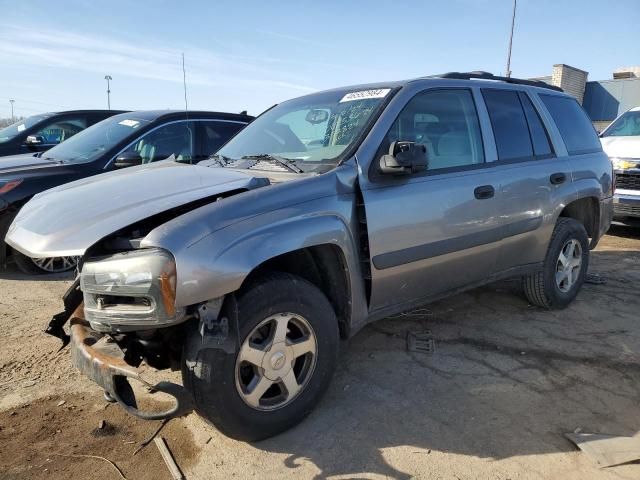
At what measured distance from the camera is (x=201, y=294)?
7.32 feet

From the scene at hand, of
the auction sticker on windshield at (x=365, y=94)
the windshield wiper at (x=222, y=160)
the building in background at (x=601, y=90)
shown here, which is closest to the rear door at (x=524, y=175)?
the auction sticker on windshield at (x=365, y=94)

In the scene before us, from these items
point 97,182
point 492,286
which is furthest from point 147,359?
point 492,286

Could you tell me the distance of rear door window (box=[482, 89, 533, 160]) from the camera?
3.83 m

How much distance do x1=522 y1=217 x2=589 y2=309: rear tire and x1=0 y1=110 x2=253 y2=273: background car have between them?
375 cm

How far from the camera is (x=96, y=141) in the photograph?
6160mm

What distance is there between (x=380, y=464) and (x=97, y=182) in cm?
232

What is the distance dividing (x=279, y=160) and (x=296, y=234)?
826 mm

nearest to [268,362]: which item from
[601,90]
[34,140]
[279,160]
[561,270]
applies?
[279,160]

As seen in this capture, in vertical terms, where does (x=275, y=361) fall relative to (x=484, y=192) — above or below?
below

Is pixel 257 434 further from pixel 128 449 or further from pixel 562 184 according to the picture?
pixel 562 184

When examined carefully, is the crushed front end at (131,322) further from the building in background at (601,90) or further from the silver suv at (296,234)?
the building in background at (601,90)

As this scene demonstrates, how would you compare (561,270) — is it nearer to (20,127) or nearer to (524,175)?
(524,175)

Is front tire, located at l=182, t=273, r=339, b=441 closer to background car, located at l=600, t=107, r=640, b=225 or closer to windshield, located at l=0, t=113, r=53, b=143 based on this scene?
background car, located at l=600, t=107, r=640, b=225

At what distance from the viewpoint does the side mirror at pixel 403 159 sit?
2900mm
